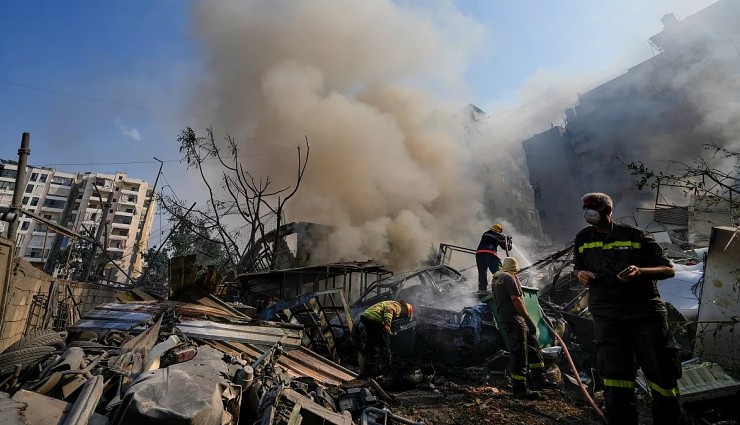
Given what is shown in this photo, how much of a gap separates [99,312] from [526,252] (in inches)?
654

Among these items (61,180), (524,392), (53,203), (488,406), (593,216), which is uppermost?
(61,180)

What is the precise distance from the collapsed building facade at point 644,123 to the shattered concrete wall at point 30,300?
18.3 m

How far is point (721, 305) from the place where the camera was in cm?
349

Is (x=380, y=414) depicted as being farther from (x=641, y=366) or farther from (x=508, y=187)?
(x=508, y=187)

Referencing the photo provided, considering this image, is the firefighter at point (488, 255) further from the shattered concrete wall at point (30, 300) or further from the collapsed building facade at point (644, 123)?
the collapsed building facade at point (644, 123)

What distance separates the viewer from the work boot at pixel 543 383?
152 inches

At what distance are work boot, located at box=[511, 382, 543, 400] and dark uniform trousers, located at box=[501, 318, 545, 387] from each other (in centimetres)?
1

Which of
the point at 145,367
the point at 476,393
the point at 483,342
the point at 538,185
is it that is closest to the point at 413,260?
the point at 483,342

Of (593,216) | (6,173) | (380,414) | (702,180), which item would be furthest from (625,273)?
(6,173)

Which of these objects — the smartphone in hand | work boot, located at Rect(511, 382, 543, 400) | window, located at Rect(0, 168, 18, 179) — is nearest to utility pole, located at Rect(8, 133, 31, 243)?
work boot, located at Rect(511, 382, 543, 400)

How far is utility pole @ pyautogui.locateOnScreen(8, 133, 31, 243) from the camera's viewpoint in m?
4.37

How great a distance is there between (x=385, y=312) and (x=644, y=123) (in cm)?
2751

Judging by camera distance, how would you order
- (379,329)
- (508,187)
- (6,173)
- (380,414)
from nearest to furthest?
1. (380,414)
2. (379,329)
3. (508,187)
4. (6,173)

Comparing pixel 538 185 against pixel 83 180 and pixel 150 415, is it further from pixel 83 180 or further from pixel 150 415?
pixel 83 180
